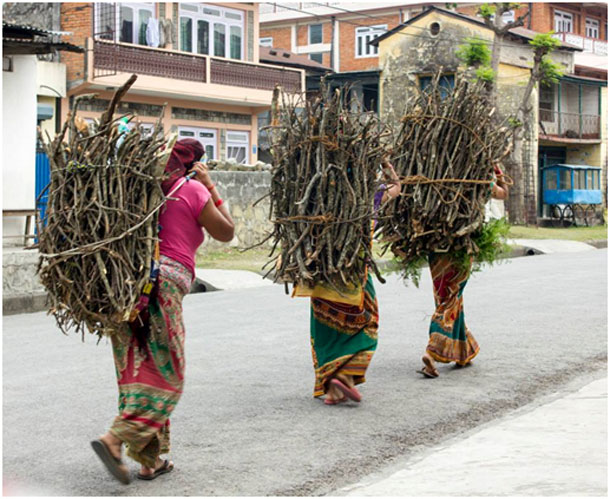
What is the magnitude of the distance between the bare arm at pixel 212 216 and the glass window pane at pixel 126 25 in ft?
75.3

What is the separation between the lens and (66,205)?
452 cm

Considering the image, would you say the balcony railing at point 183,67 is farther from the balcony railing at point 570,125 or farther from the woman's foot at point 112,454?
the woman's foot at point 112,454

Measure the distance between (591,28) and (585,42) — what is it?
3.86 metres

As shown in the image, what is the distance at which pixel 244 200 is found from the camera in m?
19.2

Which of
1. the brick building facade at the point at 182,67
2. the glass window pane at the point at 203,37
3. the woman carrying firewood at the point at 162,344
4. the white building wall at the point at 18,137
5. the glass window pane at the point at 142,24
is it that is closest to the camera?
the woman carrying firewood at the point at 162,344

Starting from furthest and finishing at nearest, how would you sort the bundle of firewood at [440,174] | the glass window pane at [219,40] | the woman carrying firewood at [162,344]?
the glass window pane at [219,40]
the bundle of firewood at [440,174]
the woman carrying firewood at [162,344]

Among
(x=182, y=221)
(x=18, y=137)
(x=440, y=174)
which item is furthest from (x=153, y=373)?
(x=18, y=137)

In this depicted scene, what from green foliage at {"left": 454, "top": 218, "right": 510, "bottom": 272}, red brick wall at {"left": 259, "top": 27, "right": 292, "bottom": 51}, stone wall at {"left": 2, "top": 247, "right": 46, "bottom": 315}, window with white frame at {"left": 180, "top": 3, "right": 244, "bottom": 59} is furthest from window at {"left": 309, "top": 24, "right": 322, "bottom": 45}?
green foliage at {"left": 454, "top": 218, "right": 510, "bottom": 272}

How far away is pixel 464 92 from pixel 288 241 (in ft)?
6.85

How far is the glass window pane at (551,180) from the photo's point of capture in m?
34.8

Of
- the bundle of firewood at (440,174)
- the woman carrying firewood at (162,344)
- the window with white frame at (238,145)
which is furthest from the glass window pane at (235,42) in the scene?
the woman carrying firewood at (162,344)

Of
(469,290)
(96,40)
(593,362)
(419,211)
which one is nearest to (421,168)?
(419,211)

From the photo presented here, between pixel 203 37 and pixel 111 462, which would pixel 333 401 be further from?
pixel 203 37

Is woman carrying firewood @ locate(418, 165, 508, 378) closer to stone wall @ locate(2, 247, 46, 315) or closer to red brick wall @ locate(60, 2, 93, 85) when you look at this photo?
stone wall @ locate(2, 247, 46, 315)
